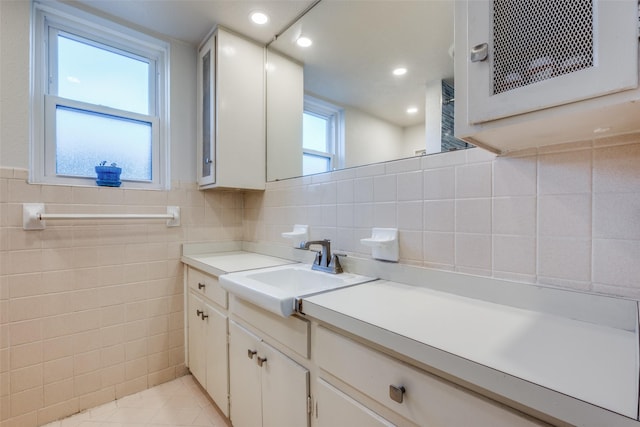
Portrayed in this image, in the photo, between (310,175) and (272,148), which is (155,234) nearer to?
(272,148)

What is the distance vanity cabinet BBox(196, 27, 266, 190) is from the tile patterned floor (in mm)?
1330

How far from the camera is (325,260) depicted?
1392mm

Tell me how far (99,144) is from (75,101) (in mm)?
258

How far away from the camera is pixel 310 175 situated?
5.44 feet

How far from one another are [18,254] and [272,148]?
1490 mm

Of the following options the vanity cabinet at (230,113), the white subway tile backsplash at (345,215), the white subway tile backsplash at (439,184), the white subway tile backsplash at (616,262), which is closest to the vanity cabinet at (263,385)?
the white subway tile backsplash at (345,215)

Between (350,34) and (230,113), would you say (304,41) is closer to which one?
(350,34)

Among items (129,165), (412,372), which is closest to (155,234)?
(129,165)

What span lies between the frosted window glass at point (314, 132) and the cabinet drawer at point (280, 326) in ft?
3.28

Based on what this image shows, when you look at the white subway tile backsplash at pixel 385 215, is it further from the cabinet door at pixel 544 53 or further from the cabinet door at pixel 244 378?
the cabinet door at pixel 244 378

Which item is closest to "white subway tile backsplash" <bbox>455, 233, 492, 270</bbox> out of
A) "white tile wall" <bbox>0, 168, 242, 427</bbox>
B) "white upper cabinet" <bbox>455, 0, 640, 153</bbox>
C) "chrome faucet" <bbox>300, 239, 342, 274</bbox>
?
"white upper cabinet" <bbox>455, 0, 640, 153</bbox>

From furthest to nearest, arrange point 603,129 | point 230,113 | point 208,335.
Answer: point 230,113 < point 208,335 < point 603,129

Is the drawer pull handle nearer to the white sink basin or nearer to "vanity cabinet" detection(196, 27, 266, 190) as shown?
the white sink basin

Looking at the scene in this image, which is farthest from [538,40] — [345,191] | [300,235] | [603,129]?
[300,235]
